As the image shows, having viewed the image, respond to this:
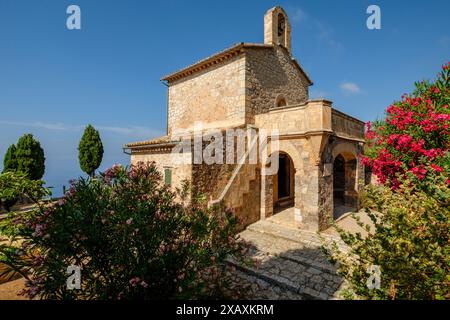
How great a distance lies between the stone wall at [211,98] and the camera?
34.8 feet

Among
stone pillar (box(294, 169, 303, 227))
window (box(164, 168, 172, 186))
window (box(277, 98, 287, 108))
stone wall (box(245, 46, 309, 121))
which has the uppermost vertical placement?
stone wall (box(245, 46, 309, 121))

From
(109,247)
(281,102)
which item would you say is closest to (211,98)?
(281,102)

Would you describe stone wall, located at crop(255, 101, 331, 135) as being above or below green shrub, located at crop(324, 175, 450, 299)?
above

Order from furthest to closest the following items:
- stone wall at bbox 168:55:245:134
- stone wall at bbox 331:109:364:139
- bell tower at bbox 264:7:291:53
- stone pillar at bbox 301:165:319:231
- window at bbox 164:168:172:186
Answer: bell tower at bbox 264:7:291:53, stone wall at bbox 168:55:245:134, stone wall at bbox 331:109:364:139, window at bbox 164:168:172:186, stone pillar at bbox 301:165:319:231

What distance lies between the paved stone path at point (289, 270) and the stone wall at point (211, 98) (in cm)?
577

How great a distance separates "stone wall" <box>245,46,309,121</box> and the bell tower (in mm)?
Answer: 479

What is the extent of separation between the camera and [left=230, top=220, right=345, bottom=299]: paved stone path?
201 inches

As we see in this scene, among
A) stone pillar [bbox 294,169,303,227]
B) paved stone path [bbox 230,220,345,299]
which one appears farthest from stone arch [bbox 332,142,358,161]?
paved stone path [bbox 230,220,345,299]

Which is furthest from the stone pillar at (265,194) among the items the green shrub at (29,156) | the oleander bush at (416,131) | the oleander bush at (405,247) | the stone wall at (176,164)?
the green shrub at (29,156)

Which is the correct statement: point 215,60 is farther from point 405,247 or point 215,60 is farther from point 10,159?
point 10,159

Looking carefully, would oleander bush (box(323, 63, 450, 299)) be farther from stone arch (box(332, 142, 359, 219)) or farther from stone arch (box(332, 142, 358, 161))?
stone arch (box(332, 142, 359, 219))

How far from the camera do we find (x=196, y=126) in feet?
43.4

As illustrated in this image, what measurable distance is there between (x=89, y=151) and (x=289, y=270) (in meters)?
21.8

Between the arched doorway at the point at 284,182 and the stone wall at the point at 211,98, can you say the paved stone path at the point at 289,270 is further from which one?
the stone wall at the point at 211,98
